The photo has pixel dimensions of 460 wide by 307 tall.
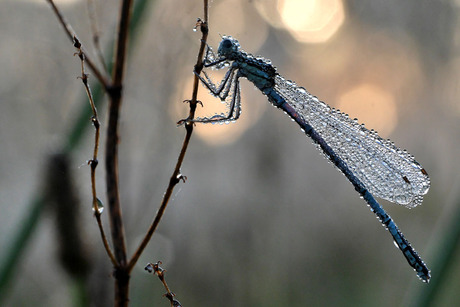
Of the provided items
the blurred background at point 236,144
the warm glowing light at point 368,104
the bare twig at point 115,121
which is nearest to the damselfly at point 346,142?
the blurred background at point 236,144

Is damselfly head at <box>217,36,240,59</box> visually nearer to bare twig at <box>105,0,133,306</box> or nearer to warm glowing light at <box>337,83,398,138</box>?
bare twig at <box>105,0,133,306</box>

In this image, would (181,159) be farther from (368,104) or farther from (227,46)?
(368,104)

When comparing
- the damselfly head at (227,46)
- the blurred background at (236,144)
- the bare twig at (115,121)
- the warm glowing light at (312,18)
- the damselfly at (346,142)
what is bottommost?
the bare twig at (115,121)

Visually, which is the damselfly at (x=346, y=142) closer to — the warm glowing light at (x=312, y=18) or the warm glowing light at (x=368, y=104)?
the warm glowing light at (x=312, y=18)

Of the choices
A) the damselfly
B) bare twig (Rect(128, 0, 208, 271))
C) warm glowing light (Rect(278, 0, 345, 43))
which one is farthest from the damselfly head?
warm glowing light (Rect(278, 0, 345, 43))

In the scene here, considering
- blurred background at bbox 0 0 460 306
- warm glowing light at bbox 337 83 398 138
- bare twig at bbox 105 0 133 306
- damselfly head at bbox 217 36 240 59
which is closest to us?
bare twig at bbox 105 0 133 306
